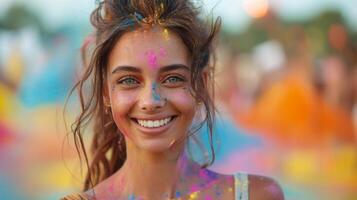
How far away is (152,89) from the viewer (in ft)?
6.09

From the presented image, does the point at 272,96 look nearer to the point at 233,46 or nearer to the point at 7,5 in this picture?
the point at 233,46

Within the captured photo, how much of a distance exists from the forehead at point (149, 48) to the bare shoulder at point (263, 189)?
1.25 ft

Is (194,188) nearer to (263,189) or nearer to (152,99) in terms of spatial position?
(263,189)

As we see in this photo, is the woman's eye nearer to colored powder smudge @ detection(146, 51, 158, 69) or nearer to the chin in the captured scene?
colored powder smudge @ detection(146, 51, 158, 69)

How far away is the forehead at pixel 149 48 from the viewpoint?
1.88 metres

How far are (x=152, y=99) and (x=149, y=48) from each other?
0.45 feet

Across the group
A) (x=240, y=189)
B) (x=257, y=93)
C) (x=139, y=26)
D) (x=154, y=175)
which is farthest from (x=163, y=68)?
(x=257, y=93)

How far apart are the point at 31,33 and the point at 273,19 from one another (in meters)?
1.82

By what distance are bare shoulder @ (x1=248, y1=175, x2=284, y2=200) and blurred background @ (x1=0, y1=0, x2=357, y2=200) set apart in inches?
128

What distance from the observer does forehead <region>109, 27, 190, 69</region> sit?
6.18 ft

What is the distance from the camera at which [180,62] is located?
1.91 metres

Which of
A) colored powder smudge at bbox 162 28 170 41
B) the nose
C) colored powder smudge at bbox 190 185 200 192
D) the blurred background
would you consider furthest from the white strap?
the blurred background

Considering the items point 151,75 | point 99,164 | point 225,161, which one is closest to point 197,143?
point 99,164

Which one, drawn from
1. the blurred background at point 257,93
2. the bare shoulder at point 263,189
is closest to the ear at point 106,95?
the bare shoulder at point 263,189
